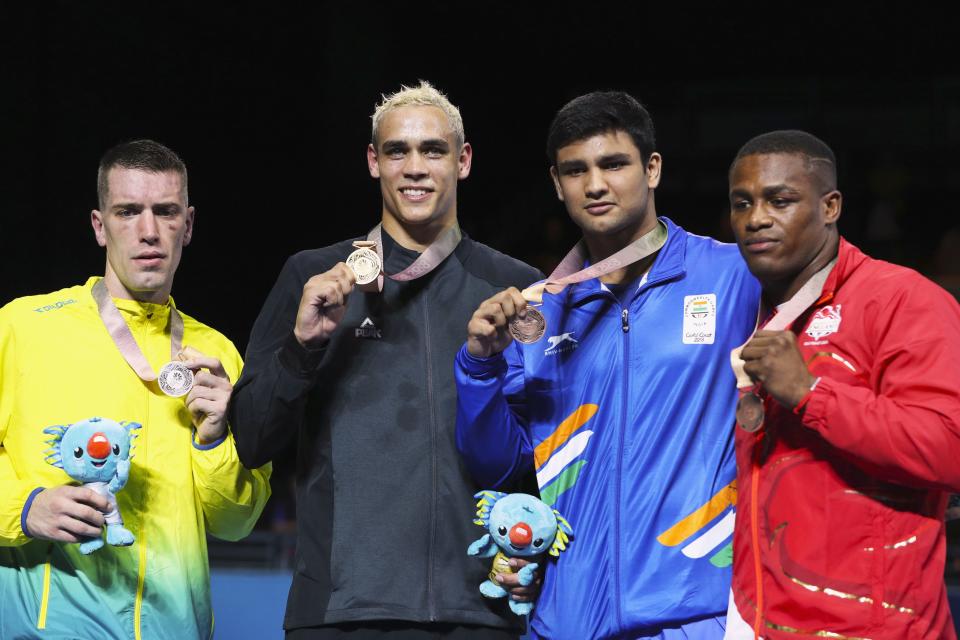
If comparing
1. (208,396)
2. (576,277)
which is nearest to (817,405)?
(576,277)

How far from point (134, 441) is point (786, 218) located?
5.66ft

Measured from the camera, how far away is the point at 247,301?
8.56 meters

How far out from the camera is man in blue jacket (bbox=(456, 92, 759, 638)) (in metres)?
2.55

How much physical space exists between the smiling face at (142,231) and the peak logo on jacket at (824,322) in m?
1.68

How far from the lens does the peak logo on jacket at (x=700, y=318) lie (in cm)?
265

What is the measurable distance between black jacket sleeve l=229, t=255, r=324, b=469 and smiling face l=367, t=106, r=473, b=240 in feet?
1.08

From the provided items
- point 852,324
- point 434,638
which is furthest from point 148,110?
point 852,324

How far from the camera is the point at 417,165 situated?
117 inches

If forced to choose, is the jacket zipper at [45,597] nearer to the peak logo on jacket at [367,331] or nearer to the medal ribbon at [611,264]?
the peak logo on jacket at [367,331]

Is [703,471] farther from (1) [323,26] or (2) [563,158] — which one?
(1) [323,26]

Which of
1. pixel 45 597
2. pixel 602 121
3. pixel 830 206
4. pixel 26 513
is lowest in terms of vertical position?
pixel 45 597

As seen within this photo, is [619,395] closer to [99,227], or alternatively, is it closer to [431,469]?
[431,469]

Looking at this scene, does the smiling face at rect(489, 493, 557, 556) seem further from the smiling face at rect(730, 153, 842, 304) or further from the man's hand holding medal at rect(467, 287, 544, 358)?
A: the smiling face at rect(730, 153, 842, 304)

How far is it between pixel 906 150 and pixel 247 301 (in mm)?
5743
